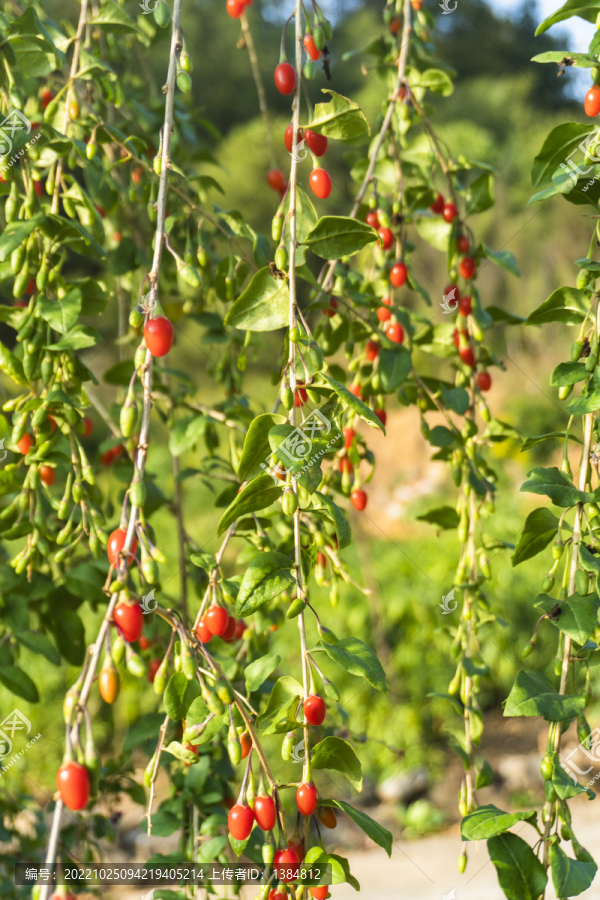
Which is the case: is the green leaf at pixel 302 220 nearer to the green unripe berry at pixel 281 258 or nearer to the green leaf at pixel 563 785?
the green unripe berry at pixel 281 258

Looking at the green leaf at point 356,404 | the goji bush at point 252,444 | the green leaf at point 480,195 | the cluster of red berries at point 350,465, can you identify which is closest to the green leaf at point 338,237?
the goji bush at point 252,444

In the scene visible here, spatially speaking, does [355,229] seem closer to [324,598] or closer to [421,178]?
[421,178]

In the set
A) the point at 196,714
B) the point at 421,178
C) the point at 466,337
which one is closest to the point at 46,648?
the point at 196,714

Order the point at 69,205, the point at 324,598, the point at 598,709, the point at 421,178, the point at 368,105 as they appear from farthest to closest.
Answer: the point at 368,105, the point at 324,598, the point at 598,709, the point at 421,178, the point at 69,205

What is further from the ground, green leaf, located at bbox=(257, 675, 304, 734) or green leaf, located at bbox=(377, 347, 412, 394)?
green leaf, located at bbox=(377, 347, 412, 394)

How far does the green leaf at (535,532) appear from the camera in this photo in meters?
0.59

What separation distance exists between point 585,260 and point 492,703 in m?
2.06

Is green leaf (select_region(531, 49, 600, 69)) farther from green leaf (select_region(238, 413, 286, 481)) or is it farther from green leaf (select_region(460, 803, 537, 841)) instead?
green leaf (select_region(460, 803, 537, 841))

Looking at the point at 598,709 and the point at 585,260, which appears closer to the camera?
the point at 585,260

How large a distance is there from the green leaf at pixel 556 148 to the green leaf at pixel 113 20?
43 cm

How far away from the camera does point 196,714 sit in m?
0.47

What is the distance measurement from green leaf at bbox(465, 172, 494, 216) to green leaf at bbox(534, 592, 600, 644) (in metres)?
0.44

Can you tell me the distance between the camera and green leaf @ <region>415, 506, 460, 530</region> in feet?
2.62

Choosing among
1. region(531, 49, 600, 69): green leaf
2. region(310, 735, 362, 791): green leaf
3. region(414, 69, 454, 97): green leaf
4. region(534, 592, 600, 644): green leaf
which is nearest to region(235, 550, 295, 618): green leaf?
region(310, 735, 362, 791): green leaf
